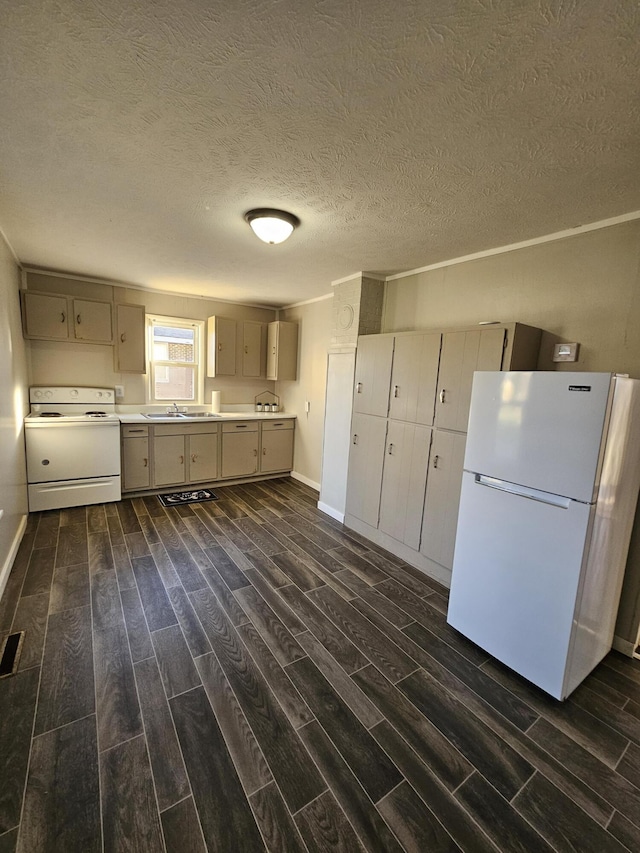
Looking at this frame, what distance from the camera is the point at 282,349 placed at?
496 centimetres

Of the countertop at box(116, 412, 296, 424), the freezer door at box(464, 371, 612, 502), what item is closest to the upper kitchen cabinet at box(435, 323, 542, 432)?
the freezer door at box(464, 371, 612, 502)

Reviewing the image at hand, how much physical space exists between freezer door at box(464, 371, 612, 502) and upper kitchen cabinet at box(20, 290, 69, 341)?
413cm

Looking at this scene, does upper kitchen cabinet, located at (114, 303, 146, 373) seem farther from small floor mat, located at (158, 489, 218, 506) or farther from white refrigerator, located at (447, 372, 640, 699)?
white refrigerator, located at (447, 372, 640, 699)

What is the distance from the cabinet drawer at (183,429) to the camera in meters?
4.18

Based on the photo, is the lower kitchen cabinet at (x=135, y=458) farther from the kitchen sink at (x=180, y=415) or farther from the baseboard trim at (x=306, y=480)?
the baseboard trim at (x=306, y=480)

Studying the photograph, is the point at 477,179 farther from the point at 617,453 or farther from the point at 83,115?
the point at 83,115

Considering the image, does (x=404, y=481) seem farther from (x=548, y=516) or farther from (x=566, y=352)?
(x=566, y=352)

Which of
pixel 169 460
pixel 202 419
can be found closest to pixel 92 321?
pixel 202 419

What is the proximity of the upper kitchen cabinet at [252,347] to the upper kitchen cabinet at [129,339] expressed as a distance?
4.15 ft

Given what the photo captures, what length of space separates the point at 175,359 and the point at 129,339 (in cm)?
68

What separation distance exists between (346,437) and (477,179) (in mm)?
2369

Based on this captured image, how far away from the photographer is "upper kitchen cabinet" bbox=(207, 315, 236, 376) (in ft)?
15.4

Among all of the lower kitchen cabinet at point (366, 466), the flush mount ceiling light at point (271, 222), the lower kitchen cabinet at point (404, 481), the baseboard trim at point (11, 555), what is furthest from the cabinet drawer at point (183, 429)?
the flush mount ceiling light at point (271, 222)

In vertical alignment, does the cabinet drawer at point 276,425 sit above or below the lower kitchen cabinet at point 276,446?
above
